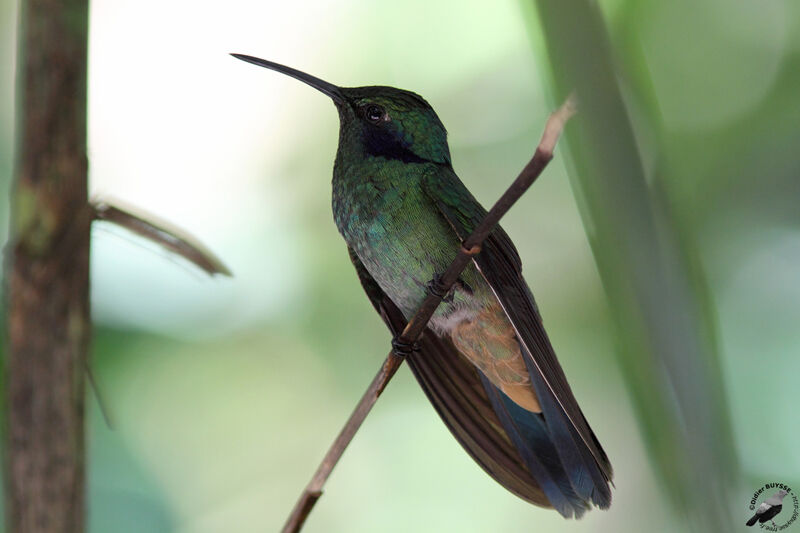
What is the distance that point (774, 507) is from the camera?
1.47 m

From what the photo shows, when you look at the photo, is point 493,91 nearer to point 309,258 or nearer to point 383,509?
point 309,258

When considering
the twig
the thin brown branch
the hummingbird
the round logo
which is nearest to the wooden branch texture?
the thin brown branch

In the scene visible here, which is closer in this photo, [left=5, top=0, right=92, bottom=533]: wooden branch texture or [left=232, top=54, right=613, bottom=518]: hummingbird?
[left=5, top=0, right=92, bottom=533]: wooden branch texture

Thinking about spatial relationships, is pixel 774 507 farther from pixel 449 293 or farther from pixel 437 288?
pixel 449 293

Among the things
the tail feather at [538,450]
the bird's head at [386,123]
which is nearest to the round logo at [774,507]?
the tail feather at [538,450]

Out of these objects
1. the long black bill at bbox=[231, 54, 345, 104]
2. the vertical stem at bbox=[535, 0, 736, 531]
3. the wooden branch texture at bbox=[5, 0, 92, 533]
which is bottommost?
the wooden branch texture at bbox=[5, 0, 92, 533]

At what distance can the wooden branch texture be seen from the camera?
38.4 inches

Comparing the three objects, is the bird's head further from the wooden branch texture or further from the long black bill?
the wooden branch texture

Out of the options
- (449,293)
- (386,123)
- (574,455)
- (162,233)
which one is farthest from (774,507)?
(386,123)

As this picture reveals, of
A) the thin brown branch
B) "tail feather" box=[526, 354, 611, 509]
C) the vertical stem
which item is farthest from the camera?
"tail feather" box=[526, 354, 611, 509]

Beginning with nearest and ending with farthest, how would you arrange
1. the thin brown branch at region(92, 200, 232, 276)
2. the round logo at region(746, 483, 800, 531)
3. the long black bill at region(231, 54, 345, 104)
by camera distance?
the thin brown branch at region(92, 200, 232, 276), the round logo at region(746, 483, 800, 531), the long black bill at region(231, 54, 345, 104)

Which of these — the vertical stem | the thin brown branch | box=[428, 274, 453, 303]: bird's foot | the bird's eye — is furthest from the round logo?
the bird's eye

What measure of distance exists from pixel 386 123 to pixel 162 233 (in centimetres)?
121

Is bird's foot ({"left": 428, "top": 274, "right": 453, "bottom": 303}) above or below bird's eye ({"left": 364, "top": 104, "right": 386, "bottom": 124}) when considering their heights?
below
